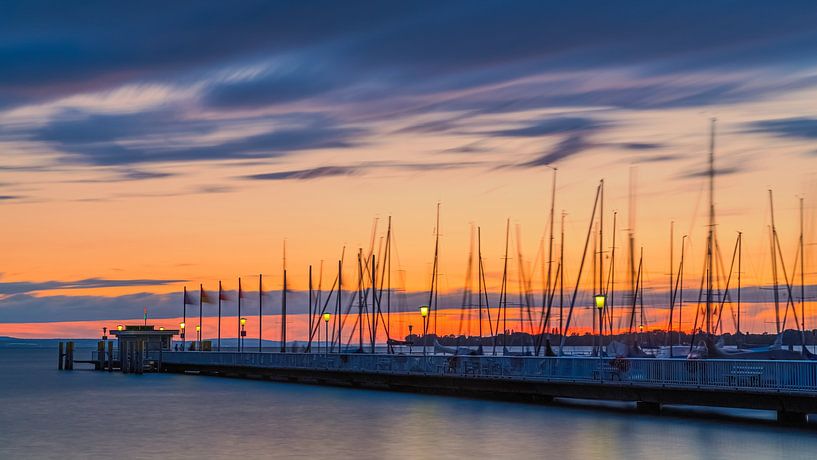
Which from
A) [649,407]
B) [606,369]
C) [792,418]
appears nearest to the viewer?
[792,418]

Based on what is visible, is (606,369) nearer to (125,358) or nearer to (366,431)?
(366,431)

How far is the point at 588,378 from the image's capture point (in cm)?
4669

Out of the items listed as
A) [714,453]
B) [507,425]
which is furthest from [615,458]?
[507,425]

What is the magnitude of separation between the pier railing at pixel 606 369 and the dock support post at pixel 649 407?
4.08ft

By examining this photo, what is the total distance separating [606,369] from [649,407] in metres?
2.35

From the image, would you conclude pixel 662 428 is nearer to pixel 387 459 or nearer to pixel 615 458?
pixel 615 458

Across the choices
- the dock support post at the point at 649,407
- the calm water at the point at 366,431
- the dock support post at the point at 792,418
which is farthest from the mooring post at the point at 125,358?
the dock support post at the point at 792,418

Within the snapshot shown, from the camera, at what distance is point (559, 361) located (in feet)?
161

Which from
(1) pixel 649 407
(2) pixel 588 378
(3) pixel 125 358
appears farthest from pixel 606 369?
(3) pixel 125 358

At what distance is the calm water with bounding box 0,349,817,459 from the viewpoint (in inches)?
1415

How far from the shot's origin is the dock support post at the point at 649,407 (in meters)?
44.4

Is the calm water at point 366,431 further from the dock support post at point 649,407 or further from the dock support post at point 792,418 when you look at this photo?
the dock support post at point 649,407

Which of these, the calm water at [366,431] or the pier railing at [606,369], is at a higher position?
the pier railing at [606,369]

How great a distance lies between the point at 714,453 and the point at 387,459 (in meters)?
10.2
